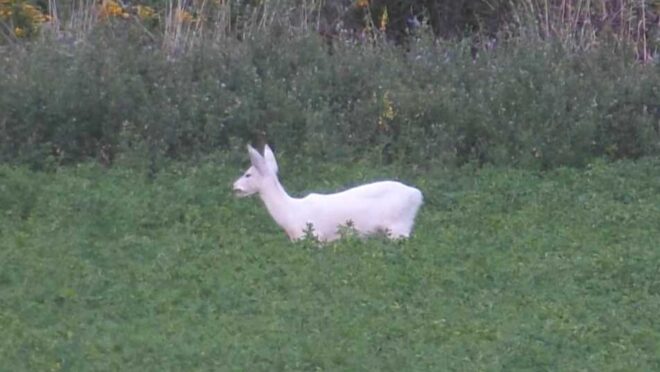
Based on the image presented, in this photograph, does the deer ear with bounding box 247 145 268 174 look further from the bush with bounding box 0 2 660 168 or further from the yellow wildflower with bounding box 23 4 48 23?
the yellow wildflower with bounding box 23 4 48 23

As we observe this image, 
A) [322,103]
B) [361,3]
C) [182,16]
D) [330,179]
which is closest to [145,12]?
[182,16]

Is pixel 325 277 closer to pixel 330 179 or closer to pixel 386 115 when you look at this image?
pixel 330 179

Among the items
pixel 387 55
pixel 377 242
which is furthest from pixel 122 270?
pixel 387 55

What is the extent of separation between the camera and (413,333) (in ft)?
28.5

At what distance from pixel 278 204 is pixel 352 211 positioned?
533mm

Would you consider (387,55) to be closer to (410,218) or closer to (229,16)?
(229,16)

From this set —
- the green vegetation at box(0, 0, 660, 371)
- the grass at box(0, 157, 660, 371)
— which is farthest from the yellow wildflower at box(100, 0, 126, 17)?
the grass at box(0, 157, 660, 371)

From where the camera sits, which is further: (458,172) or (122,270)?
(458,172)

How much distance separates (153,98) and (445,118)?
2.48 m

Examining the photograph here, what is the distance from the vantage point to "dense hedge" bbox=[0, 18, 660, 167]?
14281 mm

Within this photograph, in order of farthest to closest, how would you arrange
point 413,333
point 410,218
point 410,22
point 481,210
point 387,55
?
1. point 410,22
2. point 387,55
3. point 481,210
4. point 410,218
5. point 413,333

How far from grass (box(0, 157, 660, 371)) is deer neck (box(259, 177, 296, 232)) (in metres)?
0.13

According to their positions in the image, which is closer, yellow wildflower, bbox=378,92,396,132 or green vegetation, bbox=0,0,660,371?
green vegetation, bbox=0,0,660,371

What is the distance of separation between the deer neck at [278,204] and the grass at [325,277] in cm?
13
